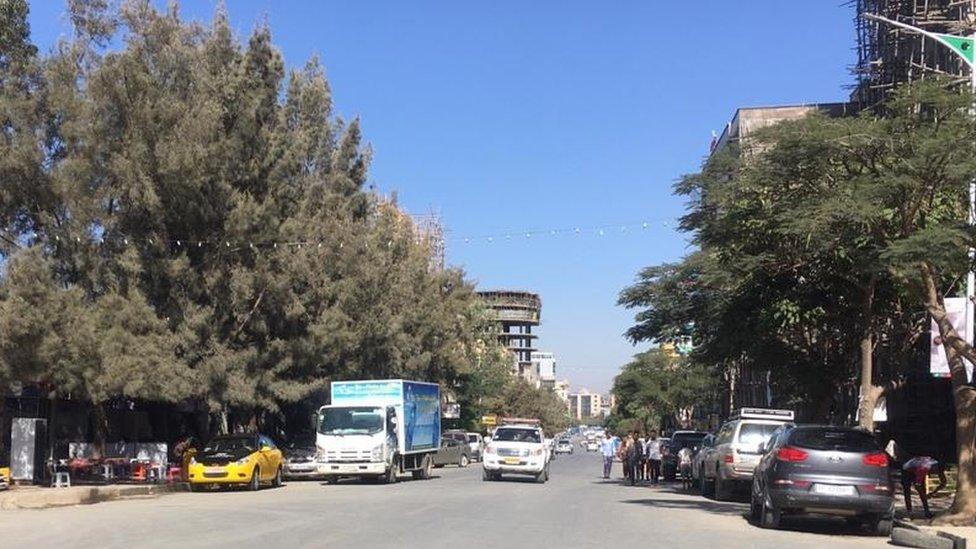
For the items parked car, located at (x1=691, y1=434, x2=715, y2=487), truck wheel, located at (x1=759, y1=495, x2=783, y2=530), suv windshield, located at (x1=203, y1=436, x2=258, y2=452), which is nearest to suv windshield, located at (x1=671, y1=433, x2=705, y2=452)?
parked car, located at (x1=691, y1=434, x2=715, y2=487)

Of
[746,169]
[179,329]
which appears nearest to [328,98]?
[179,329]

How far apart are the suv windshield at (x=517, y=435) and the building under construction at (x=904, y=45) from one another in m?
21.8

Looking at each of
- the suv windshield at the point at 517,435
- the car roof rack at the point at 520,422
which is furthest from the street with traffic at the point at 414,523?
the car roof rack at the point at 520,422

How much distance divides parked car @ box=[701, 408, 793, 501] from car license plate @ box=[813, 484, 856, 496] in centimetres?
752

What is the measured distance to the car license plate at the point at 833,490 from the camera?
1677cm

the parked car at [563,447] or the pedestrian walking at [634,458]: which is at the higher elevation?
the pedestrian walking at [634,458]

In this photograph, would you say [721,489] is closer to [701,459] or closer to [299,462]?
[701,459]

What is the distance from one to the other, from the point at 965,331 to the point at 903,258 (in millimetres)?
4060

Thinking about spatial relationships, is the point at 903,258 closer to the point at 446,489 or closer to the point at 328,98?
the point at 446,489

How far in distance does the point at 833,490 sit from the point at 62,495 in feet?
56.4

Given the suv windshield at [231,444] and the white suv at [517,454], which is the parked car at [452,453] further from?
the suv windshield at [231,444]

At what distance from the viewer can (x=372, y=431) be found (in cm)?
3231

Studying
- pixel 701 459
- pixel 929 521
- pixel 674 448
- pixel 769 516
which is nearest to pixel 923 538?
pixel 769 516

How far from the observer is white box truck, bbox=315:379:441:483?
3200cm
